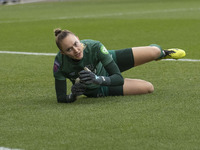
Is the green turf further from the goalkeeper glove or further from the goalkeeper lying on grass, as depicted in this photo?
the goalkeeper glove

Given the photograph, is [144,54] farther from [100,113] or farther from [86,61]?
[100,113]

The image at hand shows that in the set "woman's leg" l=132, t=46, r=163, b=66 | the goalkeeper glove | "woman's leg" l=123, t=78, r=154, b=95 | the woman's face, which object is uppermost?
the woman's face

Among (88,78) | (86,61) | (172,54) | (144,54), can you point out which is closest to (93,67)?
(86,61)

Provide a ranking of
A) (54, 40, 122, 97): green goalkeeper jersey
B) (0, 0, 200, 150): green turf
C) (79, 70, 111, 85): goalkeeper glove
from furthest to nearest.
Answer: (54, 40, 122, 97): green goalkeeper jersey < (79, 70, 111, 85): goalkeeper glove < (0, 0, 200, 150): green turf

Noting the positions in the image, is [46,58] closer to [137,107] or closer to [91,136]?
[137,107]

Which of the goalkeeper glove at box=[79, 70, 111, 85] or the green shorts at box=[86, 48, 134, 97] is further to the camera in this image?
the green shorts at box=[86, 48, 134, 97]

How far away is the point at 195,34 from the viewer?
1664cm

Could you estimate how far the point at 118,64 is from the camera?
802 centimetres

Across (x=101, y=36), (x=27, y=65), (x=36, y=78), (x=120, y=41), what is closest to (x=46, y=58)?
(x=27, y=65)

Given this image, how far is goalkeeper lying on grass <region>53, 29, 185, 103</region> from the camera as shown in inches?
276

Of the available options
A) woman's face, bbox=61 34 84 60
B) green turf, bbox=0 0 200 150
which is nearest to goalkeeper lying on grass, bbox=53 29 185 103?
woman's face, bbox=61 34 84 60

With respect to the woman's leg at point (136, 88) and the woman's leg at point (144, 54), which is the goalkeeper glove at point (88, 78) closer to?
the woman's leg at point (136, 88)

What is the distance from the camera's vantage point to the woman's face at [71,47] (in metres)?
6.98

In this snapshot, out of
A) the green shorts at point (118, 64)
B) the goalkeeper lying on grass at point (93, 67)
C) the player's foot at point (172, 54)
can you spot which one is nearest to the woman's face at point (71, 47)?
the goalkeeper lying on grass at point (93, 67)
